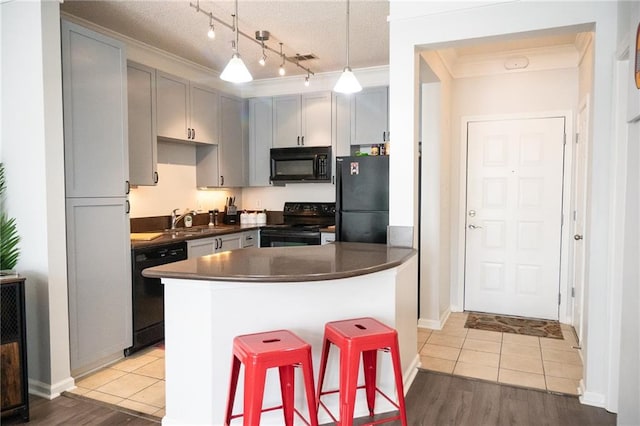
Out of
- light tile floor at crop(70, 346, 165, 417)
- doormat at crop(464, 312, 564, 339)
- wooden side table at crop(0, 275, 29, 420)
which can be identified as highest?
wooden side table at crop(0, 275, 29, 420)

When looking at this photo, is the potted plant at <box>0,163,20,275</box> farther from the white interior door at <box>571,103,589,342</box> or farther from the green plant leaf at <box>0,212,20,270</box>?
the white interior door at <box>571,103,589,342</box>

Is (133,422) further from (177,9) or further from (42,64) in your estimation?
(177,9)

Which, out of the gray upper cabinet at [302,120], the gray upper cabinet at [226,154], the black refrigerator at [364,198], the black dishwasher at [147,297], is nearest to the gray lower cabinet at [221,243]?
the black dishwasher at [147,297]

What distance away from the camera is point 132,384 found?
290 centimetres

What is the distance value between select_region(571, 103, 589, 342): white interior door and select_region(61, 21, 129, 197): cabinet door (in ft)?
12.1

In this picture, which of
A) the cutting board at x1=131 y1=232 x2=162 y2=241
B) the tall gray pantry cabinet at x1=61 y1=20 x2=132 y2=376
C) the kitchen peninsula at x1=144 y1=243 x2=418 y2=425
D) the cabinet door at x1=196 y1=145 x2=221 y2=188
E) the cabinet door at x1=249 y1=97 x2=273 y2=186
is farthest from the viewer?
the cabinet door at x1=249 y1=97 x2=273 y2=186

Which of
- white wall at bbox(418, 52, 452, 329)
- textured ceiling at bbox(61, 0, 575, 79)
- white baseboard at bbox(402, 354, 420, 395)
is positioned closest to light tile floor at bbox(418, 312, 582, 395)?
white baseboard at bbox(402, 354, 420, 395)

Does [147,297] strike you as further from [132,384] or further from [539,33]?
[539,33]

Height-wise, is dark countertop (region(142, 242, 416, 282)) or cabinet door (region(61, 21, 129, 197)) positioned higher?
cabinet door (region(61, 21, 129, 197))

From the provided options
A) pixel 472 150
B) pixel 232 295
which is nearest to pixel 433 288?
pixel 472 150

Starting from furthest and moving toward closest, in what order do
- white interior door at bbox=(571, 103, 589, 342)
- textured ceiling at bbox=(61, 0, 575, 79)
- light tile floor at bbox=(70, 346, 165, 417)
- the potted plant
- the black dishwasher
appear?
white interior door at bbox=(571, 103, 589, 342) → the black dishwasher → textured ceiling at bbox=(61, 0, 575, 79) → the potted plant → light tile floor at bbox=(70, 346, 165, 417)

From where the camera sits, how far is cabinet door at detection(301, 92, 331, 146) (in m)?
4.91

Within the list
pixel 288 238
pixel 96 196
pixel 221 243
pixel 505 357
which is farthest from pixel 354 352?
pixel 288 238

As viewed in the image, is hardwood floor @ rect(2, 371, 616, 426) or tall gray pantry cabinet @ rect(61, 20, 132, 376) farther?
tall gray pantry cabinet @ rect(61, 20, 132, 376)
